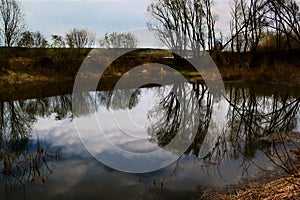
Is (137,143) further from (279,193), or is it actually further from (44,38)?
(44,38)

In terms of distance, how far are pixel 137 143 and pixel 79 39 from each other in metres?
20.5

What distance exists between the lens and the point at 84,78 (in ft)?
75.7

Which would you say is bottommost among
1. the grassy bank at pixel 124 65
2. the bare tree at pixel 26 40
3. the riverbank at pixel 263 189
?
the riverbank at pixel 263 189

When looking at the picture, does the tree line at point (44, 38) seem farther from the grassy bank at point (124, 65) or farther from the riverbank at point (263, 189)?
the riverbank at point (263, 189)

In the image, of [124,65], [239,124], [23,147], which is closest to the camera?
[23,147]

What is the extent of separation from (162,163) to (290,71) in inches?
676

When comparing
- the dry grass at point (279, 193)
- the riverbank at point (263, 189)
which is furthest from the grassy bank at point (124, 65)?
the dry grass at point (279, 193)

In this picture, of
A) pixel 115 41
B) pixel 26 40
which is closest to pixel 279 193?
pixel 26 40

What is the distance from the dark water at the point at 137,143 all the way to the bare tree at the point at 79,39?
11920 millimetres

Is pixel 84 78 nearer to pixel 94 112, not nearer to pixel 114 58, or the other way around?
pixel 114 58

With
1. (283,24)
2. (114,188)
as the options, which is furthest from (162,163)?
(283,24)

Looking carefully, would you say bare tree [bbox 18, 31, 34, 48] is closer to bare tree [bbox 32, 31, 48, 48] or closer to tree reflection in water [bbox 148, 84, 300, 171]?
bare tree [bbox 32, 31, 48, 48]

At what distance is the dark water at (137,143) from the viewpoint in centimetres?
507

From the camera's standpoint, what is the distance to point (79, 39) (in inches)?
1030
